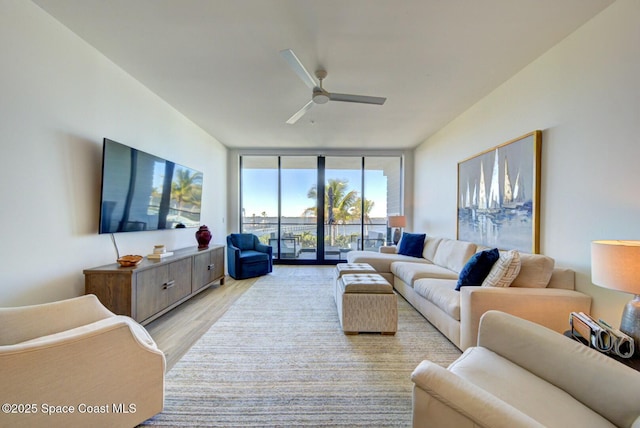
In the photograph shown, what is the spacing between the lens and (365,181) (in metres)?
6.17

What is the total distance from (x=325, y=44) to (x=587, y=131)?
2263mm

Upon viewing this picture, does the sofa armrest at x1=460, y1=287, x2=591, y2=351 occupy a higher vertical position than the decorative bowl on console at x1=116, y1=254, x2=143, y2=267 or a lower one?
lower

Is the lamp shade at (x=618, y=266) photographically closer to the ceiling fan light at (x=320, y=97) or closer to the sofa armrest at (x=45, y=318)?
the ceiling fan light at (x=320, y=97)

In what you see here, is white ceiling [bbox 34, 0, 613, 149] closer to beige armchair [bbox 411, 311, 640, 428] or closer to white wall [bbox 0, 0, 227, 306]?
white wall [bbox 0, 0, 227, 306]

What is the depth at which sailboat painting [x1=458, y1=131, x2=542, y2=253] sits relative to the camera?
8.35 feet

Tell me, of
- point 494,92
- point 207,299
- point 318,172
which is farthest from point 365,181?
point 207,299

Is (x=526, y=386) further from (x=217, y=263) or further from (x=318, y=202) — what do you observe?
(x=318, y=202)

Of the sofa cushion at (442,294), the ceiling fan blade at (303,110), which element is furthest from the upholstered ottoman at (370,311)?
the ceiling fan blade at (303,110)

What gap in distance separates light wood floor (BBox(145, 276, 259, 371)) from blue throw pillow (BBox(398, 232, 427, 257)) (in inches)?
113

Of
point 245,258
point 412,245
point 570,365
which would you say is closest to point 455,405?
point 570,365

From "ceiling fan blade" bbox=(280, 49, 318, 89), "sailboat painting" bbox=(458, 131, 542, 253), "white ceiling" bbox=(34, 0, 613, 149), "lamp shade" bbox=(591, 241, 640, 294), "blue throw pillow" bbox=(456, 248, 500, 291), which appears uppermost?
"white ceiling" bbox=(34, 0, 613, 149)

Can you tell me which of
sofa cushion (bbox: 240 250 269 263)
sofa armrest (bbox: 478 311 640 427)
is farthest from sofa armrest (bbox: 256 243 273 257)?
sofa armrest (bbox: 478 311 640 427)

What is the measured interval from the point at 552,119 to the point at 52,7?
166 inches

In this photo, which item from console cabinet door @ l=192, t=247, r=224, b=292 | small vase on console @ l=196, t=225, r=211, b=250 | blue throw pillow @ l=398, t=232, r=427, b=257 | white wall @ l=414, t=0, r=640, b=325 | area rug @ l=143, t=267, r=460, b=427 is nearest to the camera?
area rug @ l=143, t=267, r=460, b=427
